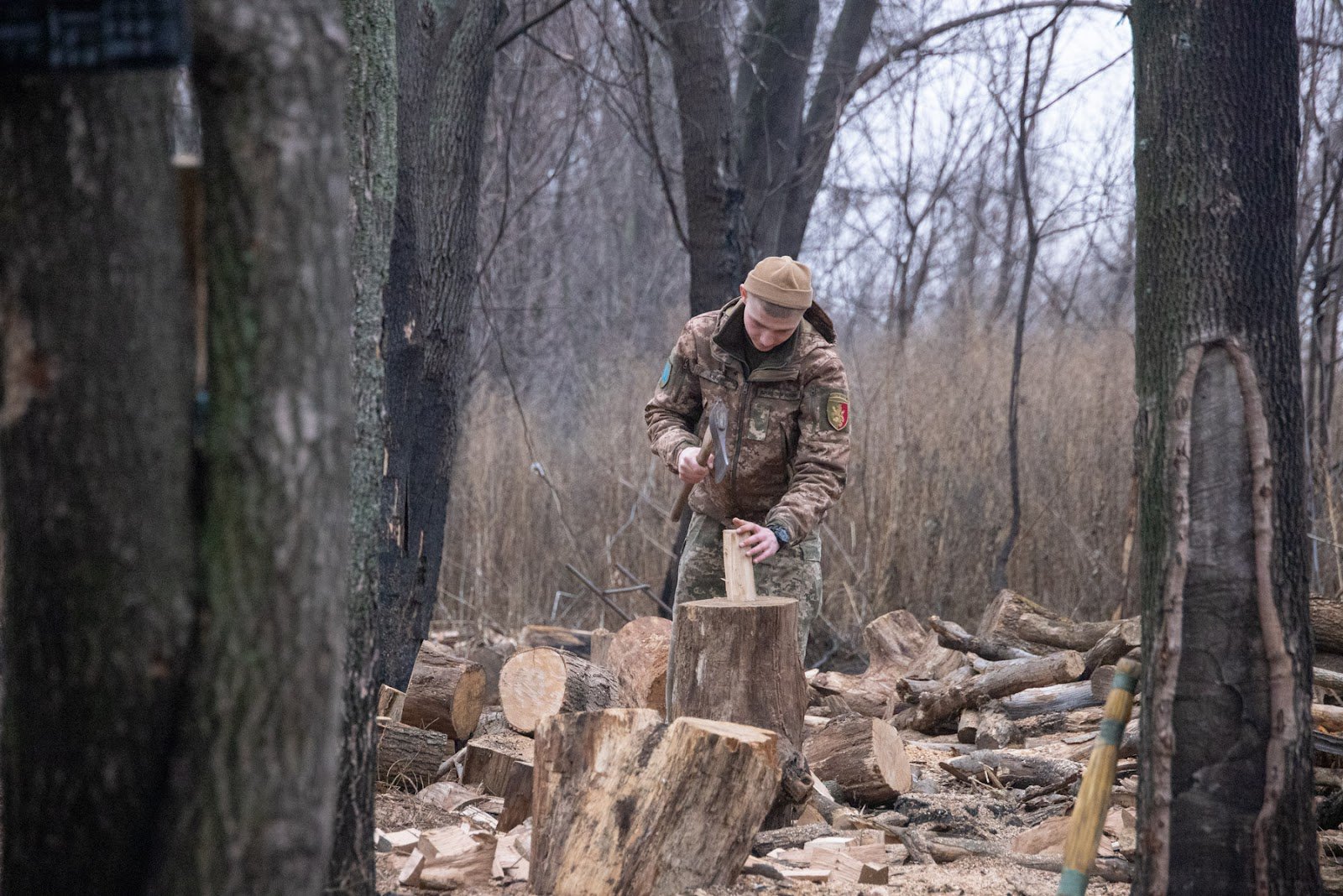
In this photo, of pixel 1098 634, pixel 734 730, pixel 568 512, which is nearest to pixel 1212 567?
pixel 734 730

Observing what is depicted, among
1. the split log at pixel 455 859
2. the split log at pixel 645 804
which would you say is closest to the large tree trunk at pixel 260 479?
the split log at pixel 645 804

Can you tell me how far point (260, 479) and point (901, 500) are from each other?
22.1 feet

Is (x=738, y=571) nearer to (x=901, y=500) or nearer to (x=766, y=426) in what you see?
(x=766, y=426)

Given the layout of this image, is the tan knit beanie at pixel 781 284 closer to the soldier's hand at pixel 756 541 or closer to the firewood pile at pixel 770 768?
the soldier's hand at pixel 756 541

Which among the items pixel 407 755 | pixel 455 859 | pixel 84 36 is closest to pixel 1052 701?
pixel 407 755

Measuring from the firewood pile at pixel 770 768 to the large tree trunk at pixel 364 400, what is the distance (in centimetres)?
60

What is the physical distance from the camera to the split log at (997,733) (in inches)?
198

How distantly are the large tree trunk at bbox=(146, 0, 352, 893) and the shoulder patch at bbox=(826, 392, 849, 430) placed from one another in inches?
119

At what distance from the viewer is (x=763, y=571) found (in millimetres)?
4578

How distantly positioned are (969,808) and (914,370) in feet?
15.4

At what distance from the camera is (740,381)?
4.52 m

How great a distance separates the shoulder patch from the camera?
439 centimetres

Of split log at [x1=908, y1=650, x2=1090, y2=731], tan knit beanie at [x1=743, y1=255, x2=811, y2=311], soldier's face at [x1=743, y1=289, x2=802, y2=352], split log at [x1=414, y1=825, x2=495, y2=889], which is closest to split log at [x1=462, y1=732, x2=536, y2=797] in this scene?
split log at [x1=414, y1=825, x2=495, y2=889]

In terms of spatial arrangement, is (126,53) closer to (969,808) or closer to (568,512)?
(969,808)
